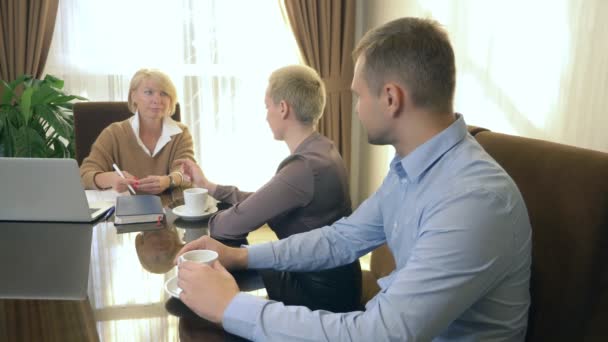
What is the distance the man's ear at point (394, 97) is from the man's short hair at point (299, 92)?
27.3 inches

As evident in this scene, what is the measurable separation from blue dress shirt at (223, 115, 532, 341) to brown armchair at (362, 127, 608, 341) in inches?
2.2

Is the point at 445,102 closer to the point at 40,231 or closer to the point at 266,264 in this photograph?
the point at 266,264

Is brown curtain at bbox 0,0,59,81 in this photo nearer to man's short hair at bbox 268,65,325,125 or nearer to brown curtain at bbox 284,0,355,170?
brown curtain at bbox 284,0,355,170

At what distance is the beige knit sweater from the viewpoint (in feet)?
7.07

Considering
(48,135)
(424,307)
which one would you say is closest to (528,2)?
(424,307)

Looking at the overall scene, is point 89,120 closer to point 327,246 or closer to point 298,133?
point 298,133

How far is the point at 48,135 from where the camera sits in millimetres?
3100

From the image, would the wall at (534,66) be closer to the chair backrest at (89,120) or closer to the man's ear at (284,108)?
the man's ear at (284,108)

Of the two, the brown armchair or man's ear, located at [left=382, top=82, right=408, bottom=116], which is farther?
man's ear, located at [left=382, top=82, right=408, bottom=116]

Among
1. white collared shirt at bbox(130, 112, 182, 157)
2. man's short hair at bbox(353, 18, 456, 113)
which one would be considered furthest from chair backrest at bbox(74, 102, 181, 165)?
man's short hair at bbox(353, 18, 456, 113)

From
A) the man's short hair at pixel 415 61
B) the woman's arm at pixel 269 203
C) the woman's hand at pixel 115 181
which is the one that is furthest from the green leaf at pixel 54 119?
the man's short hair at pixel 415 61

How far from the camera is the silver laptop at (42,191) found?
136 centimetres

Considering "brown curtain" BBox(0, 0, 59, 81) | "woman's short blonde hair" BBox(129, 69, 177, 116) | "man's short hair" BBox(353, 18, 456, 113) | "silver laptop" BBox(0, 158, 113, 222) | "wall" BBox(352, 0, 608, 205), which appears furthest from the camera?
"brown curtain" BBox(0, 0, 59, 81)

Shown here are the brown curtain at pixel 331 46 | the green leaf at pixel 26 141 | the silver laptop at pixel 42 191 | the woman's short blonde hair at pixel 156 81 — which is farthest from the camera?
the brown curtain at pixel 331 46
